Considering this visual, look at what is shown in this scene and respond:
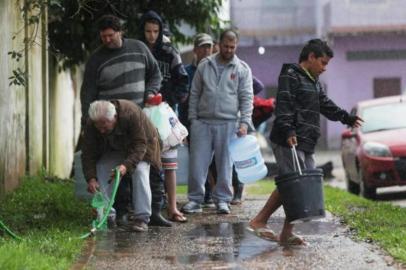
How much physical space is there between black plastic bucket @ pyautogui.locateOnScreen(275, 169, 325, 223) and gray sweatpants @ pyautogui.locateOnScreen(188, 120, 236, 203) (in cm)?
220

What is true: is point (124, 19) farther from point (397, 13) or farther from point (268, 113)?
point (397, 13)

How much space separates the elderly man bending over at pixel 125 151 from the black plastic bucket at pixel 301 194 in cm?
140

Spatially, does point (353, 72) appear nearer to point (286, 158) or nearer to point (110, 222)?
point (110, 222)

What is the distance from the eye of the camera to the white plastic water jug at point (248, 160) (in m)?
9.76

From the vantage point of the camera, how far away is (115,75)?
9.04 meters

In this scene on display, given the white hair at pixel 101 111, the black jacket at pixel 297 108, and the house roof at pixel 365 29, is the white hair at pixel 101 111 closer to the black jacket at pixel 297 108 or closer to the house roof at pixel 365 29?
the black jacket at pixel 297 108

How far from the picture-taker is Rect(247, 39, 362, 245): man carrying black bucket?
796cm

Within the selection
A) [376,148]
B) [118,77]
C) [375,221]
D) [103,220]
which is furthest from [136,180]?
[376,148]

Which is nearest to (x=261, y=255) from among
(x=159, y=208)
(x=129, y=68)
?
(x=159, y=208)

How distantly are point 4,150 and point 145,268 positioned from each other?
15.4ft

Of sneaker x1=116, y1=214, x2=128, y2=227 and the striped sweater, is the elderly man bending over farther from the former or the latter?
the striped sweater

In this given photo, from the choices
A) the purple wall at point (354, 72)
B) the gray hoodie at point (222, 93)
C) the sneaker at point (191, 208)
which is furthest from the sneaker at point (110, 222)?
the purple wall at point (354, 72)

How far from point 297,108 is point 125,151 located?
5.24ft

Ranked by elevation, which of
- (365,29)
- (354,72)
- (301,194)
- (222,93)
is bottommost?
(301,194)
